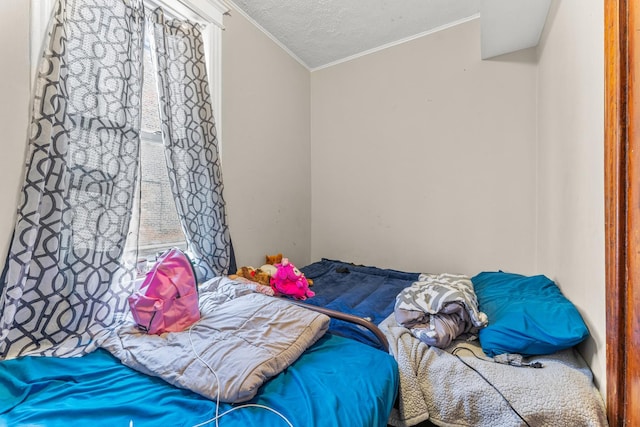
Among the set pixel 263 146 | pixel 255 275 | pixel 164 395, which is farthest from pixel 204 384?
pixel 263 146

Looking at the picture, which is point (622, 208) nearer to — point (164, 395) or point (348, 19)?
point (164, 395)

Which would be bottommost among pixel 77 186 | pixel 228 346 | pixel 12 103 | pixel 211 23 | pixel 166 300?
pixel 228 346

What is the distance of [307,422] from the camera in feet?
2.63

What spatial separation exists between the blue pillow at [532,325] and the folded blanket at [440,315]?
79 millimetres

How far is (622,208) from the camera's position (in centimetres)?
82

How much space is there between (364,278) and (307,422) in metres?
1.55

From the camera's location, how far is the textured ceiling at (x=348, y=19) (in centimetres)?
205

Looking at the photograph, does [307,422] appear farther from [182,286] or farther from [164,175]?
[164,175]

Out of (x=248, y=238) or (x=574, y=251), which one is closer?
(x=574, y=251)

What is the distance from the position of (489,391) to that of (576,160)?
1.05 m

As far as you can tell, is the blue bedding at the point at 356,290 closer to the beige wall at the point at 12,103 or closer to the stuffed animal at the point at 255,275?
the stuffed animal at the point at 255,275

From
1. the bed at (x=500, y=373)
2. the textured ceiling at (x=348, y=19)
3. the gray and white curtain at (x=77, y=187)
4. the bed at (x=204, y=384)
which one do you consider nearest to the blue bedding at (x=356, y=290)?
the bed at (x=500, y=373)

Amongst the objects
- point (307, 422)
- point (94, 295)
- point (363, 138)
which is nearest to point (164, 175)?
point (94, 295)

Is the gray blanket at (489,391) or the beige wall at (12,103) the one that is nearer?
the gray blanket at (489,391)
